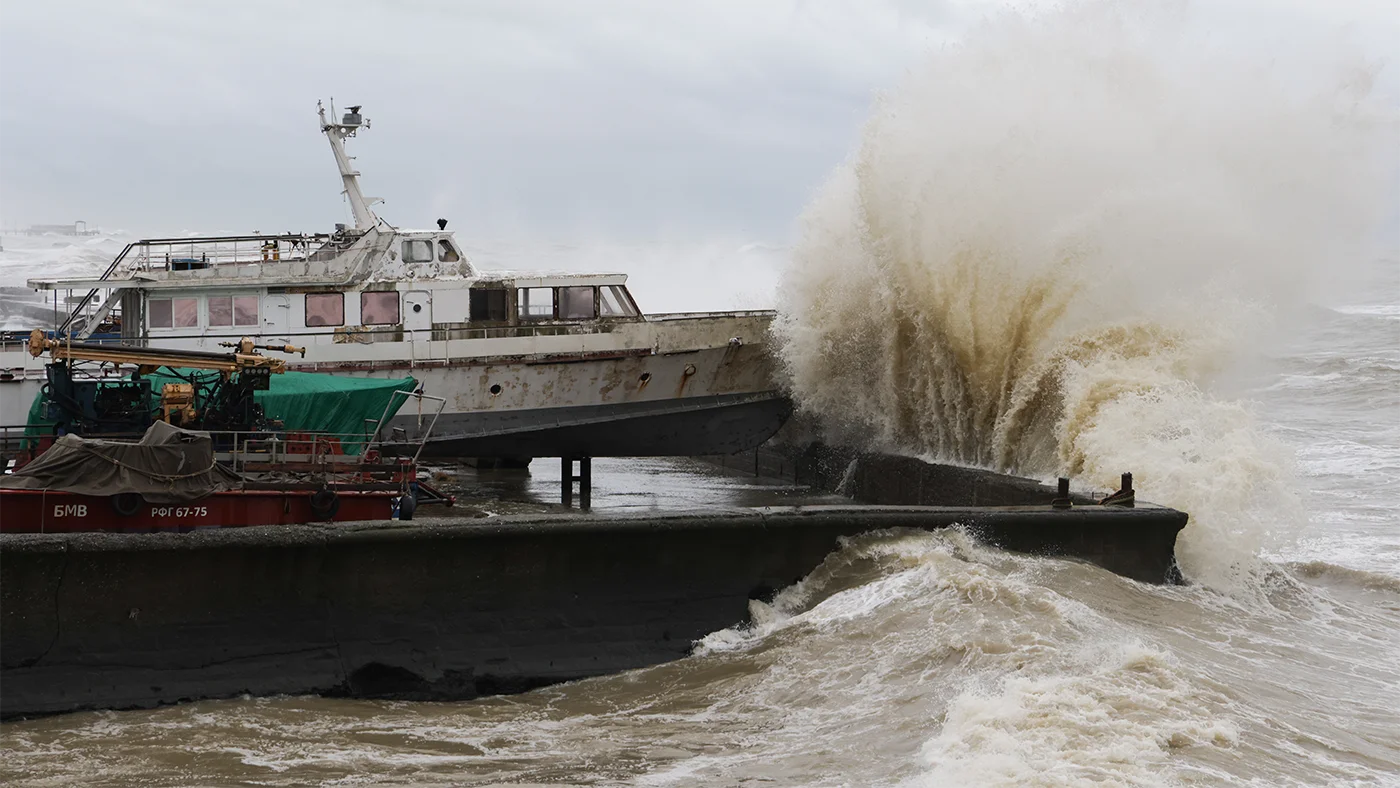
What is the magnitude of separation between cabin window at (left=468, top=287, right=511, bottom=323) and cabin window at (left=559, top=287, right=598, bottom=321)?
2.69ft

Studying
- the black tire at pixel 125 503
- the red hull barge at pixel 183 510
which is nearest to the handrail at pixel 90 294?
the red hull barge at pixel 183 510

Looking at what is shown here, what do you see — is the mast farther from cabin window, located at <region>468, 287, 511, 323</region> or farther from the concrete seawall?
the concrete seawall

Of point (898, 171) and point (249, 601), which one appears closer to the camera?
point (249, 601)

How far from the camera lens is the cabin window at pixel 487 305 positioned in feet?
66.5

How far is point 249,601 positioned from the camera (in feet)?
31.9

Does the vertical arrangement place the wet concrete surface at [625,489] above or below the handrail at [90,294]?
below

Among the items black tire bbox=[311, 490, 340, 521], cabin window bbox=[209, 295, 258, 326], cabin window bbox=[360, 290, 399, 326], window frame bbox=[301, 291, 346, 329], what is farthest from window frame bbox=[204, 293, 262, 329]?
black tire bbox=[311, 490, 340, 521]

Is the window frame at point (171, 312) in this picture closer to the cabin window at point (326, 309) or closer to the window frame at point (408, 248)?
the cabin window at point (326, 309)

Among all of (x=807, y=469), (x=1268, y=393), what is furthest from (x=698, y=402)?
(x=1268, y=393)

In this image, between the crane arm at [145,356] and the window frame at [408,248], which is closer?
the crane arm at [145,356]

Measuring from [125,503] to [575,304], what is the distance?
9.93m

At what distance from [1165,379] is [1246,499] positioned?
2963mm

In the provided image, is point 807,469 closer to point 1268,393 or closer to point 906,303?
point 906,303

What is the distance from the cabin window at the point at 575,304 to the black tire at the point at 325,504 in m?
7.98
